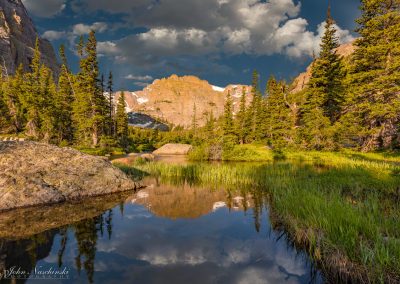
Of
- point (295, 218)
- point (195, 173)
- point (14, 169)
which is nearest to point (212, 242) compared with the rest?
point (295, 218)

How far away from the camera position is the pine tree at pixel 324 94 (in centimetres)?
3192

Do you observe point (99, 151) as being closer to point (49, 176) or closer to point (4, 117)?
point (4, 117)

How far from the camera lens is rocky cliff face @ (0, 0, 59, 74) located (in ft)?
403

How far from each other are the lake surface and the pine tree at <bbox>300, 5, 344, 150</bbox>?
2528 cm

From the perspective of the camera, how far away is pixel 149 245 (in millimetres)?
6562

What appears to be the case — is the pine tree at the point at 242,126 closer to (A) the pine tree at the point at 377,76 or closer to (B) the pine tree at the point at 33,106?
(A) the pine tree at the point at 377,76

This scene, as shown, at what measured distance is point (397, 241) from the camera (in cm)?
448

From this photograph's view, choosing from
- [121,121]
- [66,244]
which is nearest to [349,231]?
[66,244]

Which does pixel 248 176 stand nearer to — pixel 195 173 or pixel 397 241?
pixel 195 173

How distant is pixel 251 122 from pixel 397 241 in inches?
2118

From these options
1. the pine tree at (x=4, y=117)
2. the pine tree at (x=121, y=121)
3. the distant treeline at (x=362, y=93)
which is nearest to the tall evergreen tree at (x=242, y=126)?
the distant treeline at (x=362, y=93)

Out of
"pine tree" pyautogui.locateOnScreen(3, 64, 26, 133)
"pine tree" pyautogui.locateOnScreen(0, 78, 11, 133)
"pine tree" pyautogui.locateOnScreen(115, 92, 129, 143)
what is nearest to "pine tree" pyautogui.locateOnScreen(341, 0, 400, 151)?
"pine tree" pyautogui.locateOnScreen(115, 92, 129, 143)

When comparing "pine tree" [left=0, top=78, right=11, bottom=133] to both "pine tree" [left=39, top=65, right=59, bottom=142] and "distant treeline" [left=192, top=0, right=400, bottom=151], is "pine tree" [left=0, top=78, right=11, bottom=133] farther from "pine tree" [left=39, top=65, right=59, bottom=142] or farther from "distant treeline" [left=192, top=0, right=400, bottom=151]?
"distant treeline" [left=192, top=0, right=400, bottom=151]

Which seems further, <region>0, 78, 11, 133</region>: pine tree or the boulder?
the boulder
